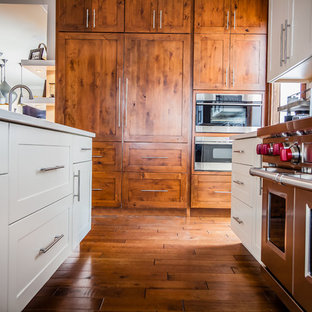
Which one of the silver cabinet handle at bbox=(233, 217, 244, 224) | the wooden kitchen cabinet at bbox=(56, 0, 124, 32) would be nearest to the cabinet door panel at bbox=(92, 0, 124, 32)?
the wooden kitchen cabinet at bbox=(56, 0, 124, 32)

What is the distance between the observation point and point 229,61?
110 inches

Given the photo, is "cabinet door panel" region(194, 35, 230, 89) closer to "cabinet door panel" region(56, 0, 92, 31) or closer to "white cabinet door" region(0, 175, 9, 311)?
"cabinet door panel" region(56, 0, 92, 31)

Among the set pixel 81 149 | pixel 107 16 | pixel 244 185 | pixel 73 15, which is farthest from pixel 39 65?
pixel 244 185

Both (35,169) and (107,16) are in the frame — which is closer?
(35,169)

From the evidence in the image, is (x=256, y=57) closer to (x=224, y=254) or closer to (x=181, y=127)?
(x=181, y=127)

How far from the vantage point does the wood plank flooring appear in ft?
4.05

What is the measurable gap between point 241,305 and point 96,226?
153cm

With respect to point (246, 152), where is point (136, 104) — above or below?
above

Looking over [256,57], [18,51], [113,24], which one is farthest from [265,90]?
[18,51]

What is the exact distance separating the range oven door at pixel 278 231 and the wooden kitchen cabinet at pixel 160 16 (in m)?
2.10

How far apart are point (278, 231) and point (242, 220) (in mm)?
651

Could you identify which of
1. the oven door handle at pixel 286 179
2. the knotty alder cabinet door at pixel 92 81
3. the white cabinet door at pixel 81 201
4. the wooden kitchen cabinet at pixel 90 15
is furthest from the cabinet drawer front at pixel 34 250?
the wooden kitchen cabinet at pixel 90 15

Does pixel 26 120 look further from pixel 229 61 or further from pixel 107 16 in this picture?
pixel 229 61

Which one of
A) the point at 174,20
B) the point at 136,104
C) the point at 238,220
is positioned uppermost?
the point at 174,20
